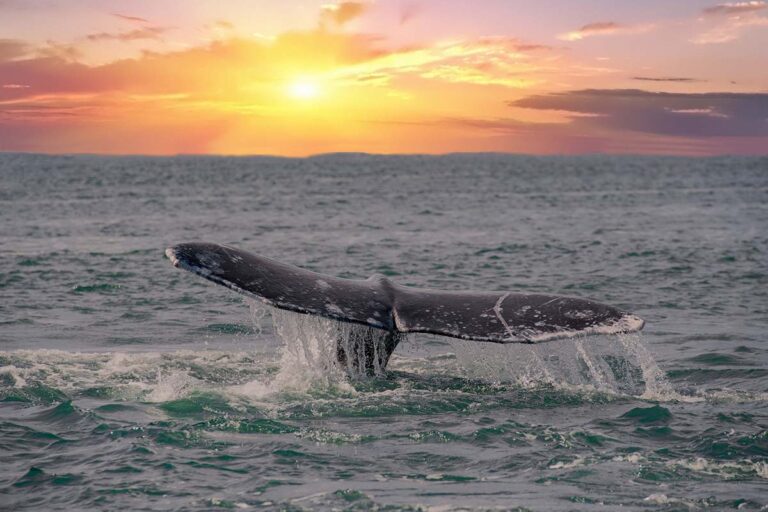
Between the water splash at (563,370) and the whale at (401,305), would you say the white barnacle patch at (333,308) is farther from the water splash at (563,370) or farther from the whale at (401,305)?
the water splash at (563,370)

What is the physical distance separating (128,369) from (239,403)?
7.16 ft

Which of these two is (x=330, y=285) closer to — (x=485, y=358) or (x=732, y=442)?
(x=485, y=358)

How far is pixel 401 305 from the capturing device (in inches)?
341

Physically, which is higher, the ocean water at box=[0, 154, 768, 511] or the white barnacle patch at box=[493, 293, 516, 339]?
the white barnacle patch at box=[493, 293, 516, 339]

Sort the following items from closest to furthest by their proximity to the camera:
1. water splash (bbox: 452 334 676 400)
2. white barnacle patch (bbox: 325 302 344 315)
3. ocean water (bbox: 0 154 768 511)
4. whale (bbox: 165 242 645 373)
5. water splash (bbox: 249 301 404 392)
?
ocean water (bbox: 0 154 768 511) < whale (bbox: 165 242 645 373) < white barnacle patch (bbox: 325 302 344 315) < water splash (bbox: 249 301 404 392) < water splash (bbox: 452 334 676 400)

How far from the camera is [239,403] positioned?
A: 30.0ft

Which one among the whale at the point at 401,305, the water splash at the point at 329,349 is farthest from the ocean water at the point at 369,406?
the whale at the point at 401,305

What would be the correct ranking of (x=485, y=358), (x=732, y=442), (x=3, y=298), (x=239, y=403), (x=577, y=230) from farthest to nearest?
(x=577, y=230) → (x=3, y=298) → (x=485, y=358) → (x=239, y=403) → (x=732, y=442)

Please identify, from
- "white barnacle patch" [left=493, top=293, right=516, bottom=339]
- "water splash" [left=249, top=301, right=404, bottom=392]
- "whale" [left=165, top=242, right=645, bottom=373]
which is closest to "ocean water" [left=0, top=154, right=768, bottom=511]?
"water splash" [left=249, top=301, right=404, bottom=392]

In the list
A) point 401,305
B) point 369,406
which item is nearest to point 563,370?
point 369,406

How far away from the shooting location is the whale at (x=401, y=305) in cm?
787

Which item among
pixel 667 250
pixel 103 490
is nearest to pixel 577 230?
pixel 667 250

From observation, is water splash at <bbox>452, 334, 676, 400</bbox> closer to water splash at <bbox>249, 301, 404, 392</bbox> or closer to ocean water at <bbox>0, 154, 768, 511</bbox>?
ocean water at <bbox>0, 154, 768, 511</bbox>

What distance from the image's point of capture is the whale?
310 inches
